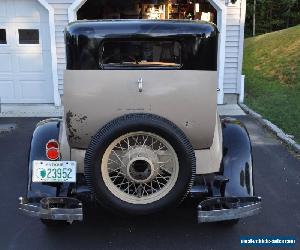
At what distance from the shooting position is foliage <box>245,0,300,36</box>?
35.8 metres

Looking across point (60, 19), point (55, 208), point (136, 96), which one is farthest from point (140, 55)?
point (60, 19)

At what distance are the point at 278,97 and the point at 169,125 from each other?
8732 mm

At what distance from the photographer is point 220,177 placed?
12.4 ft

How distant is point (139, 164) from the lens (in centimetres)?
345

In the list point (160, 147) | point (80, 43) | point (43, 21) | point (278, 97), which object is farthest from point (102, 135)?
point (278, 97)

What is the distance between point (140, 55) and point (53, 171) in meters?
1.41

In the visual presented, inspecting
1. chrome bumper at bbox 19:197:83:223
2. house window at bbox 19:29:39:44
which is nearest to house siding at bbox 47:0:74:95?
house window at bbox 19:29:39:44

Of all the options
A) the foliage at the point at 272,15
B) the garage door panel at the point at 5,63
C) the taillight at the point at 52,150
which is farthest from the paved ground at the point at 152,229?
the foliage at the point at 272,15

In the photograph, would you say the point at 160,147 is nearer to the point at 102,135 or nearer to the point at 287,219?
the point at 102,135

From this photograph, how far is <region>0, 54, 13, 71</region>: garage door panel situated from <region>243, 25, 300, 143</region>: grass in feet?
20.7

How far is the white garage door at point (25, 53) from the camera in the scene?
9711 mm

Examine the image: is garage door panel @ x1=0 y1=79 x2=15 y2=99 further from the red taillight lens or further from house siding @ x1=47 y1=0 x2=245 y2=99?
the red taillight lens

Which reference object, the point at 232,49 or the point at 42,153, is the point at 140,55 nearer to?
the point at 42,153

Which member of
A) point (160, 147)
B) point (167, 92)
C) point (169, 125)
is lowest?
point (160, 147)
